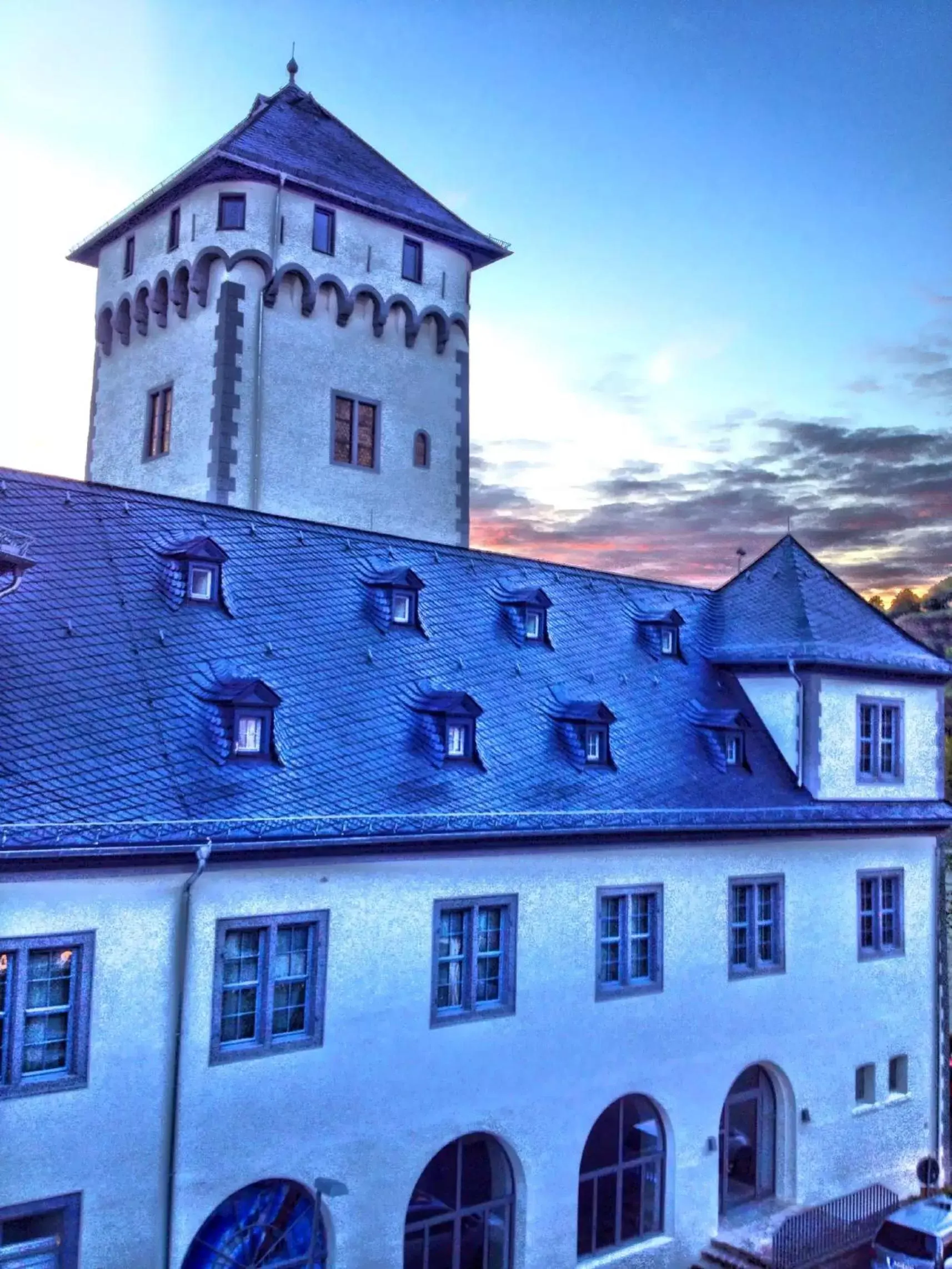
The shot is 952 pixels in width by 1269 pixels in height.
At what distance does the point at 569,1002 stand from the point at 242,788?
23.2 ft

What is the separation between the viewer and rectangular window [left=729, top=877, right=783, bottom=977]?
76.5 ft

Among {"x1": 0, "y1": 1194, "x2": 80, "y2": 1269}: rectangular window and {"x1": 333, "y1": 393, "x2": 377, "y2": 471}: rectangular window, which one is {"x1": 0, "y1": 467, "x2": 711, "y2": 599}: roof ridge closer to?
{"x1": 333, "y1": 393, "x2": 377, "y2": 471}: rectangular window

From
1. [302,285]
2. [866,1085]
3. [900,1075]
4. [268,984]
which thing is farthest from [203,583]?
[900,1075]

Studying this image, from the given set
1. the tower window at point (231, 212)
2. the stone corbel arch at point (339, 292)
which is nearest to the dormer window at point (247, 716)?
the stone corbel arch at point (339, 292)

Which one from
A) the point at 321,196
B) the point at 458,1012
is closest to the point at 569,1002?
the point at 458,1012

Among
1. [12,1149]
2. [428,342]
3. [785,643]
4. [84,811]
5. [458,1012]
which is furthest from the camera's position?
[428,342]

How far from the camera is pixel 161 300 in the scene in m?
29.4

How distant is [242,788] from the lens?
674 inches

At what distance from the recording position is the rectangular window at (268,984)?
16.4 m

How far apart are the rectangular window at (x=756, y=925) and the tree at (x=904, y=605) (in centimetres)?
7215

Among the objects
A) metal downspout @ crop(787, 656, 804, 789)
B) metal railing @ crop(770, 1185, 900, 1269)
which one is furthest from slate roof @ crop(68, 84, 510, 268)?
metal railing @ crop(770, 1185, 900, 1269)

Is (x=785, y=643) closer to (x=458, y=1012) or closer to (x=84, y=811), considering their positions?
(x=458, y=1012)

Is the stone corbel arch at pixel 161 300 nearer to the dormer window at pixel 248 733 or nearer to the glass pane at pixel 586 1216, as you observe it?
the dormer window at pixel 248 733

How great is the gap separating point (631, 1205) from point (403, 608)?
1157 cm
